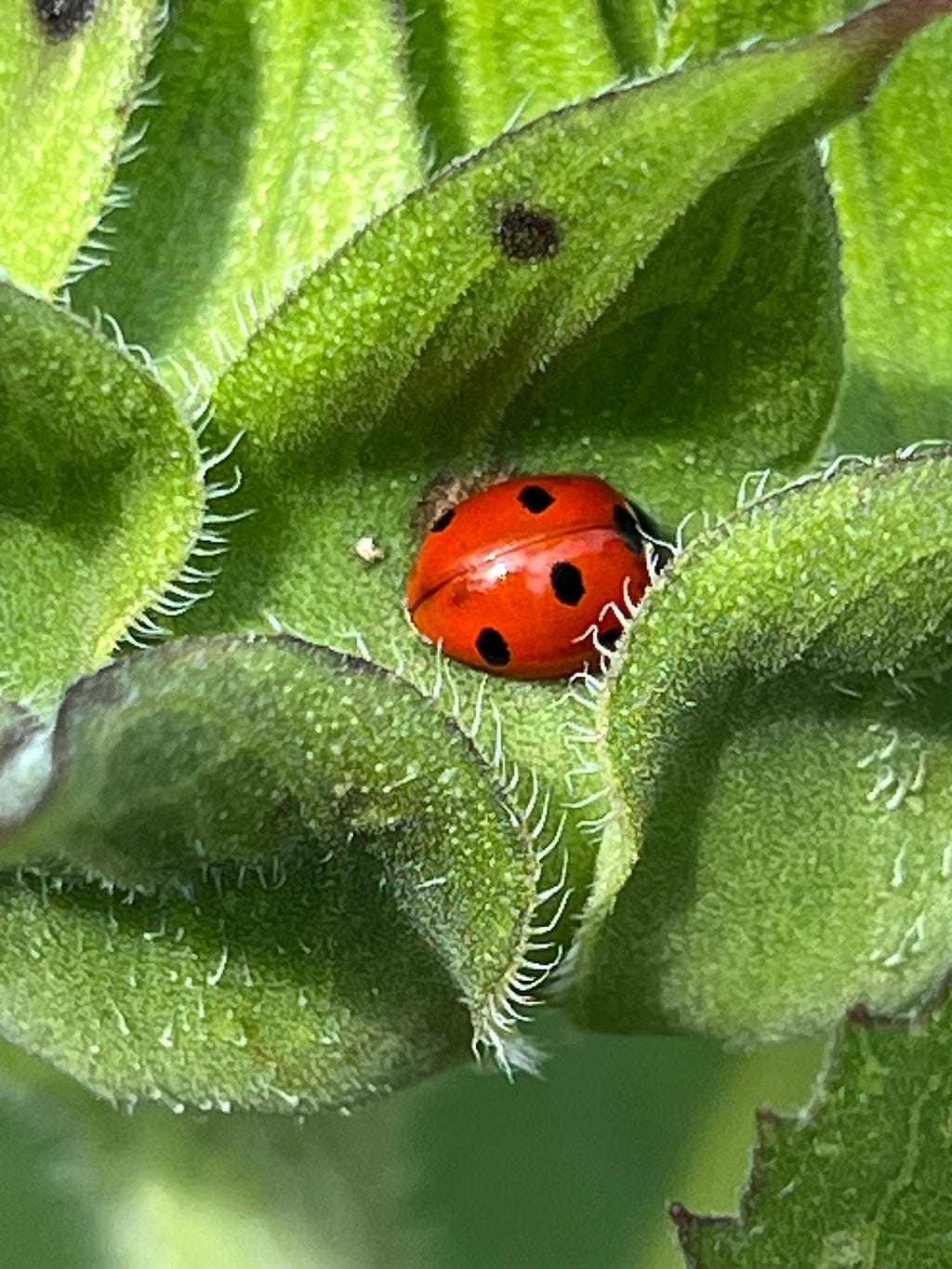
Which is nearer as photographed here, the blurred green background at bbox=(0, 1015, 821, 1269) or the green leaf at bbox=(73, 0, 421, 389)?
the green leaf at bbox=(73, 0, 421, 389)

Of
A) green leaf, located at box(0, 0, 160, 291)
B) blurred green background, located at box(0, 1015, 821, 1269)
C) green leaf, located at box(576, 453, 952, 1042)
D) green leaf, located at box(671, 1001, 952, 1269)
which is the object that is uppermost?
green leaf, located at box(0, 0, 160, 291)

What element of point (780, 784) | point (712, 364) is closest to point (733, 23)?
point (712, 364)

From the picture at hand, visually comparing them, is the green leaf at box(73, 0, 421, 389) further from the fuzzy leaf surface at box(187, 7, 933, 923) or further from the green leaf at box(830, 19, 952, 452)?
the green leaf at box(830, 19, 952, 452)

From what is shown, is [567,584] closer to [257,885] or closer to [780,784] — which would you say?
[780,784]

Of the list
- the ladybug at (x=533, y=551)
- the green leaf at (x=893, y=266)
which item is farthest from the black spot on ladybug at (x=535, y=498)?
the green leaf at (x=893, y=266)

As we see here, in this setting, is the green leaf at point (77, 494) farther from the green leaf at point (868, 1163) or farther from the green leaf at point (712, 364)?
the green leaf at point (868, 1163)

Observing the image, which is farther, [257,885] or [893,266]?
[893,266]

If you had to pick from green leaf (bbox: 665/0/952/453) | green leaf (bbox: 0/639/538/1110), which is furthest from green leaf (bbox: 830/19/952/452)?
green leaf (bbox: 0/639/538/1110)
